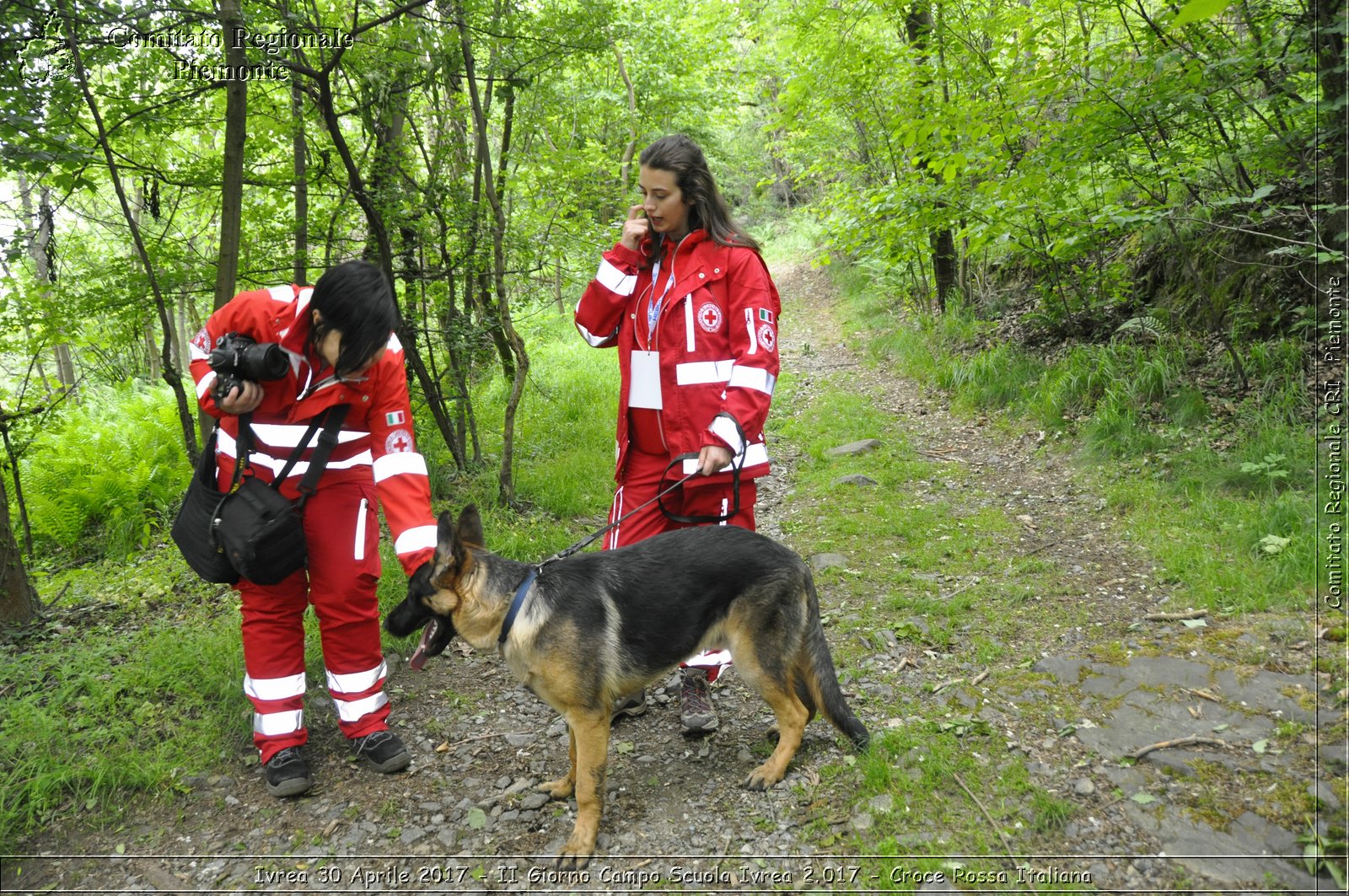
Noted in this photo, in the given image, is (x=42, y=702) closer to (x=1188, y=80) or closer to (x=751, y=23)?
(x=1188, y=80)

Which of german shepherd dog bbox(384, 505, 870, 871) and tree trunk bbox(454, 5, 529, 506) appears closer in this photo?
german shepherd dog bbox(384, 505, 870, 871)

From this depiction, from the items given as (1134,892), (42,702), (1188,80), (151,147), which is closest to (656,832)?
(1134,892)

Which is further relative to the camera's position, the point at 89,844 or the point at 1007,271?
the point at 1007,271

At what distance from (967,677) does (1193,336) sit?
16.7 ft

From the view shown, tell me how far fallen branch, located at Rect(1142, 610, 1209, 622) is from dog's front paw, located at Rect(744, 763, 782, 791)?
8.13ft

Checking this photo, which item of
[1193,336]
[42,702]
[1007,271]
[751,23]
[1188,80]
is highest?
[751,23]

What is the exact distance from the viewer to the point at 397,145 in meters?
6.17

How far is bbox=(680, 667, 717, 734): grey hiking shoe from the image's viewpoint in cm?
392

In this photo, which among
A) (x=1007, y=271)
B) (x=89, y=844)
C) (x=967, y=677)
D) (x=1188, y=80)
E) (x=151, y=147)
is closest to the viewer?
(x=89, y=844)

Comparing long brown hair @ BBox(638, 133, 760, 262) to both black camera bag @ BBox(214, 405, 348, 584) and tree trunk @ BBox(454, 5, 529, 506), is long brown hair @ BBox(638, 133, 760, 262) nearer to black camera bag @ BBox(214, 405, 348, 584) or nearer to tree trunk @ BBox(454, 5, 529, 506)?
black camera bag @ BBox(214, 405, 348, 584)

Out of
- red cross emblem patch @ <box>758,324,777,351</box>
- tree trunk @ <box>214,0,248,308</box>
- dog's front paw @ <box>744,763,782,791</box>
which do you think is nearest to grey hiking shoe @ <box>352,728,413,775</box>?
dog's front paw @ <box>744,763,782,791</box>

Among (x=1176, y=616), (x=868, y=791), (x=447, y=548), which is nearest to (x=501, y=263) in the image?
(x=447, y=548)

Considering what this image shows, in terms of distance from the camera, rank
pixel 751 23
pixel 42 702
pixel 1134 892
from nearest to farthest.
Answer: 1. pixel 1134 892
2. pixel 42 702
3. pixel 751 23

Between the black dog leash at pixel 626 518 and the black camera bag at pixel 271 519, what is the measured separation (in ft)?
3.51
